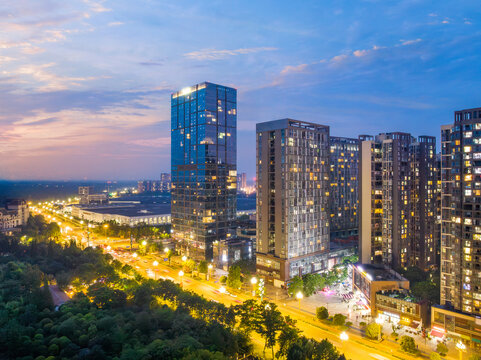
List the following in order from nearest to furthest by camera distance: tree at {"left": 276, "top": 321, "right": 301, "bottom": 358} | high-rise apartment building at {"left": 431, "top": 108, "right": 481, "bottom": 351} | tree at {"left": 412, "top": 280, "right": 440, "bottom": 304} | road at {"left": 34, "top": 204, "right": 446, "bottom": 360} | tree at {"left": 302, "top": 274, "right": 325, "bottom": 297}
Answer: tree at {"left": 276, "top": 321, "right": 301, "bottom": 358}
road at {"left": 34, "top": 204, "right": 446, "bottom": 360}
high-rise apartment building at {"left": 431, "top": 108, "right": 481, "bottom": 351}
tree at {"left": 412, "top": 280, "right": 440, "bottom": 304}
tree at {"left": 302, "top": 274, "right": 325, "bottom": 297}

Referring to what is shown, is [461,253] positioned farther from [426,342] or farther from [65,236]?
[65,236]

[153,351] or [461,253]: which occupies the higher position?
[461,253]

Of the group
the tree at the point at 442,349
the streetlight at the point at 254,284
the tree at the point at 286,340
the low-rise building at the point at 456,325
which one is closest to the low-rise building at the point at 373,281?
the low-rise building at the point at 456,325

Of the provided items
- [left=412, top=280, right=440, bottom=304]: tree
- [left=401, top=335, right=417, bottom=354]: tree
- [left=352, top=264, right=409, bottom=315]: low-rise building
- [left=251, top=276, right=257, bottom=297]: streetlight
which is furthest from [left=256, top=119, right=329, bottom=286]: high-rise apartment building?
[left=401, top=335, right=417, bottom=354]: tree

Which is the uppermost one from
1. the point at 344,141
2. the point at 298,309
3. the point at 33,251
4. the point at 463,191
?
the point at 344,141

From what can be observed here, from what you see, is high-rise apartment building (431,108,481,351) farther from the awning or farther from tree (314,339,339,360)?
tree (314,339,339,360)

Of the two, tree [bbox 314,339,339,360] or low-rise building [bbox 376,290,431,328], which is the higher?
tree [bbox 314,339,339,360]

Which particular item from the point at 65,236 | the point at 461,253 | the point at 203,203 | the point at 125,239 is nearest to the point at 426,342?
the point at 461,253

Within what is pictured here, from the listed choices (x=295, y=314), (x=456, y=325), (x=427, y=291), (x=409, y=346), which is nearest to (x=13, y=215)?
(x=295, y=314)
